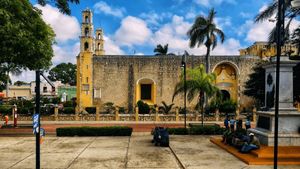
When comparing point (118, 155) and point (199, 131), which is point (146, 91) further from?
point (118, 155)

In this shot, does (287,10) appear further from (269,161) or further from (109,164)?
(109,164)

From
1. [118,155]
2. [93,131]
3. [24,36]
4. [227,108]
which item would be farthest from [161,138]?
[227,108]

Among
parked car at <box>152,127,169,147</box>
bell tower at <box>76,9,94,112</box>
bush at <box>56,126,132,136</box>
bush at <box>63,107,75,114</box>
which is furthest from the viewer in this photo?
bell tower at <box>76,9,94,112</box>

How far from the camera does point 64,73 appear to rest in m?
89.6

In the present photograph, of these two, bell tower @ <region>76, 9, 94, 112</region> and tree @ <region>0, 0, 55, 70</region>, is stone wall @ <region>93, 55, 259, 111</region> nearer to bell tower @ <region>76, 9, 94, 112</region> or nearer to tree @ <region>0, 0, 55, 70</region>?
bell tower @ <region>76, 9, 94, 112</region>

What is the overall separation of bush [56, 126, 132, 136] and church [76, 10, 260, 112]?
20.6 metres

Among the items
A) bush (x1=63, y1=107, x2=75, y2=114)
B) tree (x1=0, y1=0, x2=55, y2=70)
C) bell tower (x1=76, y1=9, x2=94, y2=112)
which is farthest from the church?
tree (x1=0, y1=0, x2=55, y2=70)

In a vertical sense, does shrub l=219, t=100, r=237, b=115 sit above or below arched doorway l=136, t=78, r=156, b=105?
below

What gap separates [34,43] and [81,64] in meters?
22.7

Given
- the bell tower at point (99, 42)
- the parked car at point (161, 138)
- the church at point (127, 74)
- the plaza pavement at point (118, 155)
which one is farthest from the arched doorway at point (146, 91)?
the parked car at point (161, 138)

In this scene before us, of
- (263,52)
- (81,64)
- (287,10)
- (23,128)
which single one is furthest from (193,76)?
(263,52)

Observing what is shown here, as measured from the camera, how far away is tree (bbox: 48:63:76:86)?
88.2 meters

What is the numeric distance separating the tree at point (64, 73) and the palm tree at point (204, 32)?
6424 cm

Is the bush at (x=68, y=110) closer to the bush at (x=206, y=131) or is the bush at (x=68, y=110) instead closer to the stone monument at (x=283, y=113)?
the bush at (x=206, y=131)
